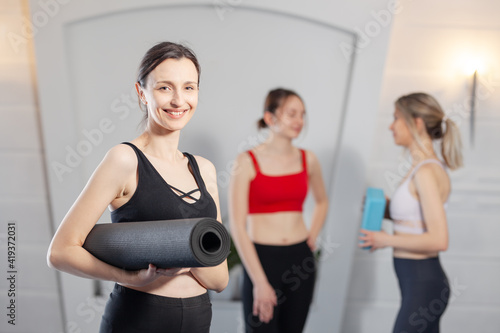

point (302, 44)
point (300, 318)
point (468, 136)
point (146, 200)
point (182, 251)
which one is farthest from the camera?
point (468, 136)

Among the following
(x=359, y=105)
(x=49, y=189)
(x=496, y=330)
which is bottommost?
(x=496, y=330)

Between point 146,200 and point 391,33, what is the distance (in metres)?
1.73

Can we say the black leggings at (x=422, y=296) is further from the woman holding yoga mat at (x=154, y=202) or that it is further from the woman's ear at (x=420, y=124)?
the woman holding yoga mat at (x=154, y=202)

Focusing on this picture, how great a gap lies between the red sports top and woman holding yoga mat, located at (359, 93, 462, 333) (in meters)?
0.34

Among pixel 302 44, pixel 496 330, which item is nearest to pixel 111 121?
pixel 302 44

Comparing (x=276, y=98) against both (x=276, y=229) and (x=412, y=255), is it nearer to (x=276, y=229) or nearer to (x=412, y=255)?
(x=276, y=229)

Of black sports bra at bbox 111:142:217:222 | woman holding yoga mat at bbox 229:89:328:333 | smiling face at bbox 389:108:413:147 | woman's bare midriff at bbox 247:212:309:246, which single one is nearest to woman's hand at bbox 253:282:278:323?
woman holding yoga mat at bbox 229:89:328:333

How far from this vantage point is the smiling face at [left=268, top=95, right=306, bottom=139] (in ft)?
6.75

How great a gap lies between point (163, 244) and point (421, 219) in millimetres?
1251

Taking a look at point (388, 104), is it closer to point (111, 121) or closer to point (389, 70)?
point (389, 70)

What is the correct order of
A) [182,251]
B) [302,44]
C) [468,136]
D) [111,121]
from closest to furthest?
[182,251] < [111,121] < [302,44] < [468,136]

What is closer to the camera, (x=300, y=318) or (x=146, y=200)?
(x=146, y=200)

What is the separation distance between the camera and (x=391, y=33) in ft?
7.48

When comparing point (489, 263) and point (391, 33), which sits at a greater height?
point (391, 33)
